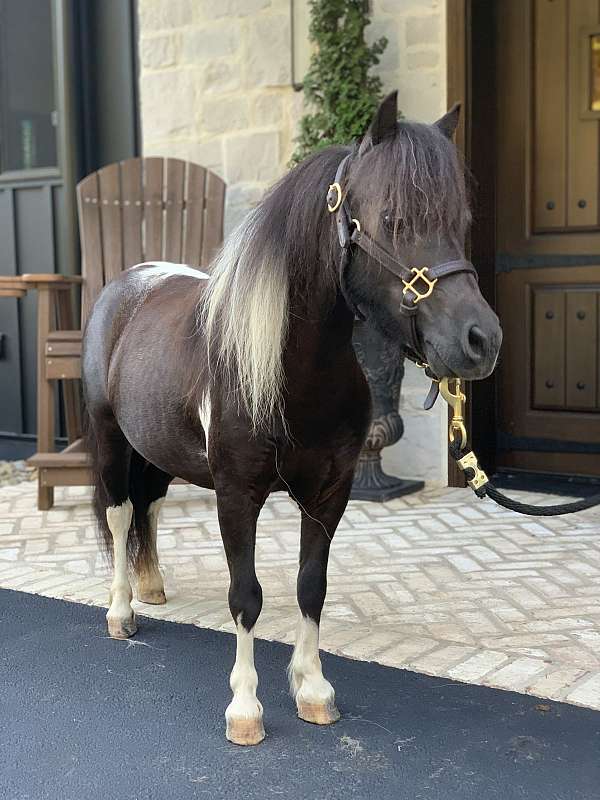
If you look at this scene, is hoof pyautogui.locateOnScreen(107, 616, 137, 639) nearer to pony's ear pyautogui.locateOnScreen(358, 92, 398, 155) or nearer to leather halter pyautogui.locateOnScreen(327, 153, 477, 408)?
leather halter pyautogui.locateOnScreen(327, 153, 477, 408)

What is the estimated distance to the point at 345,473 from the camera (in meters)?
2.36

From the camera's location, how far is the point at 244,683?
2346 mm

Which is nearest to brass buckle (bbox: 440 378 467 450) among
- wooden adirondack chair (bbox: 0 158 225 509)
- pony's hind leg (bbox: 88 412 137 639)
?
pony's hind leg (bbox: 88 412 137 639)

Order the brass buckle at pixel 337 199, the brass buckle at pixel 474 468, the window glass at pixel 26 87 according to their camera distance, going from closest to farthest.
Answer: the brass buckle at pixel 337 199
the brass buckle at pixel 474 468
the window glass at pixel 26 87

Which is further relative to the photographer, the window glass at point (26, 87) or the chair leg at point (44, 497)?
the window glass at point (26, 87)

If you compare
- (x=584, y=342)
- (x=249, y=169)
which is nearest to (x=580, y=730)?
(x=584, y=342)

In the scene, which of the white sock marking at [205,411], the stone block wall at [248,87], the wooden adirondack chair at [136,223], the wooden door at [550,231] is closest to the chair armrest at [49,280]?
the wooden adirondack chair at [136,223]

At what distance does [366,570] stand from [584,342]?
2.01 metres

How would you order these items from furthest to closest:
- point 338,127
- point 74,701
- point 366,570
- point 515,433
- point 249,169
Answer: point 249,169, point 515,433, point 338,127, point 366,570, point 74,701

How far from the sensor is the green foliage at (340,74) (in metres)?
4.71

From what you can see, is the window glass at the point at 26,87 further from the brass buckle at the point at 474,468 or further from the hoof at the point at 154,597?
the brass buckle at the point at 474,468

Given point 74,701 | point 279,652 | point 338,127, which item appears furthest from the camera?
point 338,127

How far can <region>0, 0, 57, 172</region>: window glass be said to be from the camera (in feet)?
20.3

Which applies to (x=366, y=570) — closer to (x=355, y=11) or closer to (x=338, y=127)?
(x=338, y=127)
